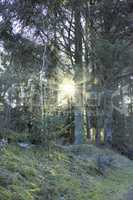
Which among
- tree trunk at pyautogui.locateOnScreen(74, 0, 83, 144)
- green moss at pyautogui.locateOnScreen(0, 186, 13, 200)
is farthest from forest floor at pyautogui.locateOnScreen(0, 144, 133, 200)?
tree trunk at pyautogui.locateOnScreen(74, 0, 83, 144)

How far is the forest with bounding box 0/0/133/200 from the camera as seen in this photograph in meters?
8.57

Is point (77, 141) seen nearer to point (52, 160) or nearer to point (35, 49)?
point (35, 49)

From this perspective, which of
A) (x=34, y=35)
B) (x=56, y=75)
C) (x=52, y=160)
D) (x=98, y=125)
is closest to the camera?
(x=52, y=160)

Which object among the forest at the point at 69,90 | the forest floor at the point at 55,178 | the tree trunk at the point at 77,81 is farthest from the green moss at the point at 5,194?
the tree trunk at the point at 77,81

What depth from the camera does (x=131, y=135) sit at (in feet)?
66.9

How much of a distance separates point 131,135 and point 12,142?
42.7 feet

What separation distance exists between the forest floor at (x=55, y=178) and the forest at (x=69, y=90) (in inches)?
1.6

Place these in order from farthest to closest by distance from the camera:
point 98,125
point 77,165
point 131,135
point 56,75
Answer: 1. point 131,135
2. point 98,125
3. point 56,75
4. point 77,165

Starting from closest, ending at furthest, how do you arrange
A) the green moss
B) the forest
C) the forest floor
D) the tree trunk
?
the green moss
the forest floor
the forest
the tree trunk

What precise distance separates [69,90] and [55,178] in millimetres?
9965

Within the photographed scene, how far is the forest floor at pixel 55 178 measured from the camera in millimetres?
5725

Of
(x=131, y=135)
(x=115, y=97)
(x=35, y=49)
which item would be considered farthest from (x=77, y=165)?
(x=131, y=135)

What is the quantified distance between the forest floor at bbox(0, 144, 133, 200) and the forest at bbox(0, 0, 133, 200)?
41 millimetres

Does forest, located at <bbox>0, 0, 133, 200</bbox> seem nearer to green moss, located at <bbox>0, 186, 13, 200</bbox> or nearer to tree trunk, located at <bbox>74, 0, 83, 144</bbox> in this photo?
tree trunk, located at <bbox>74, 0, 83, 144</bbox>
